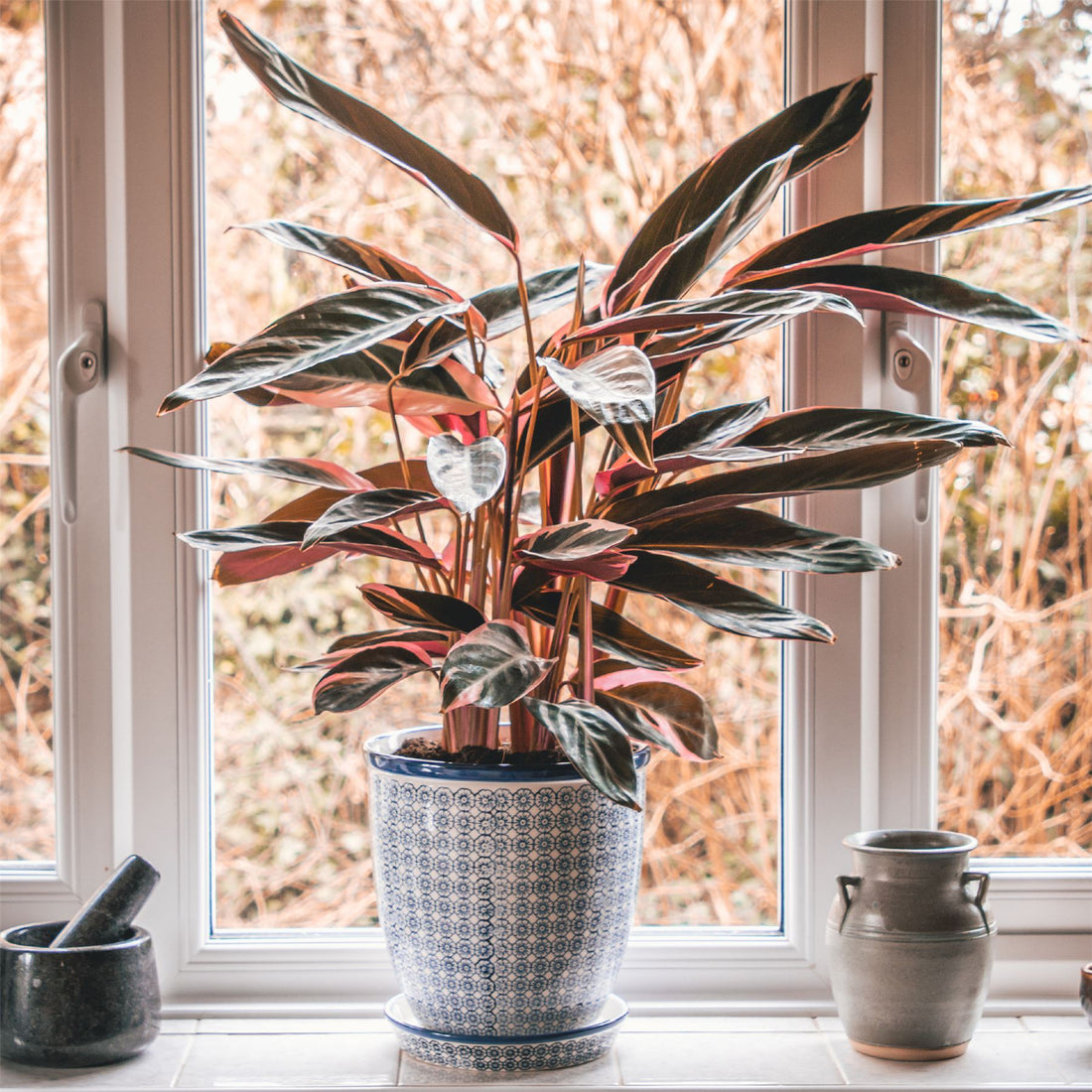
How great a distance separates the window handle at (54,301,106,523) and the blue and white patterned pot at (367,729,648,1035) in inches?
20.3

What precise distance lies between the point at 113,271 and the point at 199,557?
1.13ft

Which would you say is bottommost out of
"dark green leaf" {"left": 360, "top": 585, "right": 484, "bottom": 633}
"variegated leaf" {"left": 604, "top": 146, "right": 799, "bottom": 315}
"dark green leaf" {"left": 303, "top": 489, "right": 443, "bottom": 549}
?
"dark green leaf" {"left": 360, "top": 585, "right": 484, "bottom": 633}

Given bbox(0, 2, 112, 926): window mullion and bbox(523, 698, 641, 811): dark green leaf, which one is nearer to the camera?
bbox(523, 698, 641, 811): dark green leaf

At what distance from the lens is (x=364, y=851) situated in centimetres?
141

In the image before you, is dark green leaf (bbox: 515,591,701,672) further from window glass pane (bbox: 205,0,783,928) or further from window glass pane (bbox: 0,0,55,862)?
window glass pane (bbox: 0,0,55,862)

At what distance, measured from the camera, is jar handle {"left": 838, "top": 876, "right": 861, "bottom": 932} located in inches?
46.1

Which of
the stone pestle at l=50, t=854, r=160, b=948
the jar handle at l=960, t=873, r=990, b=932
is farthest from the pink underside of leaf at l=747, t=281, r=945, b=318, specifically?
the stone pestle at l=50, t=854, r=160, b=948

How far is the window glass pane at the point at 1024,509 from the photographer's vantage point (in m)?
1.39

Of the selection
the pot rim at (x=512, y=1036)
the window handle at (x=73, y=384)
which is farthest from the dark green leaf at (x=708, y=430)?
the window handle at (x=73, y=384)

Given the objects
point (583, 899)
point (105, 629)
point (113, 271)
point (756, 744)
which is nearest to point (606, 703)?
point (583, 899)

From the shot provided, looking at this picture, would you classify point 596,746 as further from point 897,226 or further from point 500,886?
point 897,226

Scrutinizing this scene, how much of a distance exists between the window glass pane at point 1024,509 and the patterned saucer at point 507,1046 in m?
0.52

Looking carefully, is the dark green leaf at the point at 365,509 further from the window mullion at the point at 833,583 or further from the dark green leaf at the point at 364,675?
the window mullion at the point at 833,583

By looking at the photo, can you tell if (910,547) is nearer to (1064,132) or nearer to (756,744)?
(756,744)
